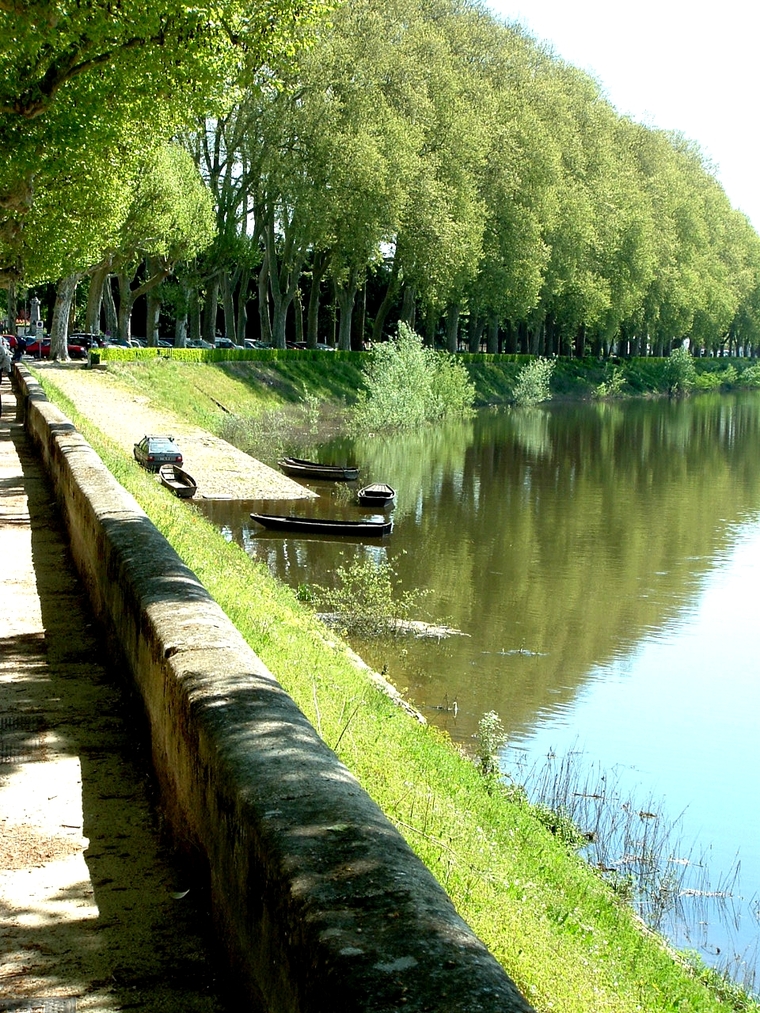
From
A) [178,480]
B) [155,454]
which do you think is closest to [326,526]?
[178,480]

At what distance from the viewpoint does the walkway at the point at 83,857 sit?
448cm

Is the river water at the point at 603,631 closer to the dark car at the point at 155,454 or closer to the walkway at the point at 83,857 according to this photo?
the dark car at the point at 155,454

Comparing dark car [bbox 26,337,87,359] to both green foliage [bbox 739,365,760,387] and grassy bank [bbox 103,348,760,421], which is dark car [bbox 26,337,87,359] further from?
green foliage [bbox 739,365,760,387]

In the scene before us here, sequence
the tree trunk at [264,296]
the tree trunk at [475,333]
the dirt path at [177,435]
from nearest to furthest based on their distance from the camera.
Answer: the dirt path at [177,435] < the tree trunk at [264,296] < the tree trunk at [475,333]

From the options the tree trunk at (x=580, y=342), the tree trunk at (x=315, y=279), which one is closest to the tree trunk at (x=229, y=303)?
the tree trunk at (x=315, y=279)

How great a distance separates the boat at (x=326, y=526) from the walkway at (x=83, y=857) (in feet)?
65.6

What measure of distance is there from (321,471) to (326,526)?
10017 millimetres

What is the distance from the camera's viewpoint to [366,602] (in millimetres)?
21641

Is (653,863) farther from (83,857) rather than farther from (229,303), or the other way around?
(229,303)

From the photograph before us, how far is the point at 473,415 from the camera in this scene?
211 ft

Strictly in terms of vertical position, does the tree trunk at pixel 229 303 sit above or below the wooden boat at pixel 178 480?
above

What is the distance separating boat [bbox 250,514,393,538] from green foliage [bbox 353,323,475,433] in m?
24.2

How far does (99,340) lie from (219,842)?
2324 inches

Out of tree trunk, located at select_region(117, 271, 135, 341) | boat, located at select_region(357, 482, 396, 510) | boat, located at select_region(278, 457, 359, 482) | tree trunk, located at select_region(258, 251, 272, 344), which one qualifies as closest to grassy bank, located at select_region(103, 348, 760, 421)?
tree trunk, located at select_region(258, 251, 272, 344)
